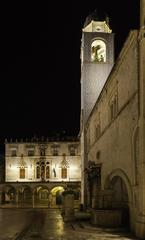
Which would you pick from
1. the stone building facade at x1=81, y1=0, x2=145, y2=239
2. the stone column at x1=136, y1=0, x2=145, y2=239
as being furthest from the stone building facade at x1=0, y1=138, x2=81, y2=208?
the stone column at x1=136, y1=0, x2=145, y2=239

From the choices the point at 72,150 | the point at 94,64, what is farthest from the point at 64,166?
the point at 94,64

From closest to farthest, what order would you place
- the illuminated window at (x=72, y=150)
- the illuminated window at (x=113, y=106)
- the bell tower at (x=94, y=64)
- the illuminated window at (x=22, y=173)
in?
the illuminated window at (x=113, y=106)
the bell tower at (x=94, y=64)
the illuminated window at (x=22, y=173)
the illuminated window at (x=72, y=150)

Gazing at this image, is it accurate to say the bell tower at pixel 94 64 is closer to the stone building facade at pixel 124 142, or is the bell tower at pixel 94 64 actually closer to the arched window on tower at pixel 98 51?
the arched window on tower at pixel 98 51

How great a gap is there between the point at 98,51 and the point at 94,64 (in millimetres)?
2394

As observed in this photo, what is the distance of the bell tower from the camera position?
4453 centimetres

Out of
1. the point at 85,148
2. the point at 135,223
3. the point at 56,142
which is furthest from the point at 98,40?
the point at 135,223

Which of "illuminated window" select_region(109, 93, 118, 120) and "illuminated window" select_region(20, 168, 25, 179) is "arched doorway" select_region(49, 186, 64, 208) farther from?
"illuminated window" select_region(109, 93, 118, 120)

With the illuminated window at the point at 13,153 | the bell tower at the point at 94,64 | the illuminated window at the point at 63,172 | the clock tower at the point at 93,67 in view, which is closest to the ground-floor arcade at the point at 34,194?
the illuminated window at the point at 63,172

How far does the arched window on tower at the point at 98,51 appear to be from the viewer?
45.7m

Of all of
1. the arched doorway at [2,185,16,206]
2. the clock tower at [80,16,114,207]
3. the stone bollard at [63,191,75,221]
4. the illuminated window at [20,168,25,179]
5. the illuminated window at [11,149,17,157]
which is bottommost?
the arched doorway at [2,185,16,206]

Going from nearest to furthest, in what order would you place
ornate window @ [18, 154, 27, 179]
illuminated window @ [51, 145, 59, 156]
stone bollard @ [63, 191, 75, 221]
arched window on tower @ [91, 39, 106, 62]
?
stone bollard @ [63, 191, 75, 221] < arched window on tower @ [91, 39, 106, 62] < ornate window @ [18, 154, 27, 179] < illuminated window @ [51, 145, 59, 156]

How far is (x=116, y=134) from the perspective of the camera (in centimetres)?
2353

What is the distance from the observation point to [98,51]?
46875mm

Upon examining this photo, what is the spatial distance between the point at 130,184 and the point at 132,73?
506 cm
